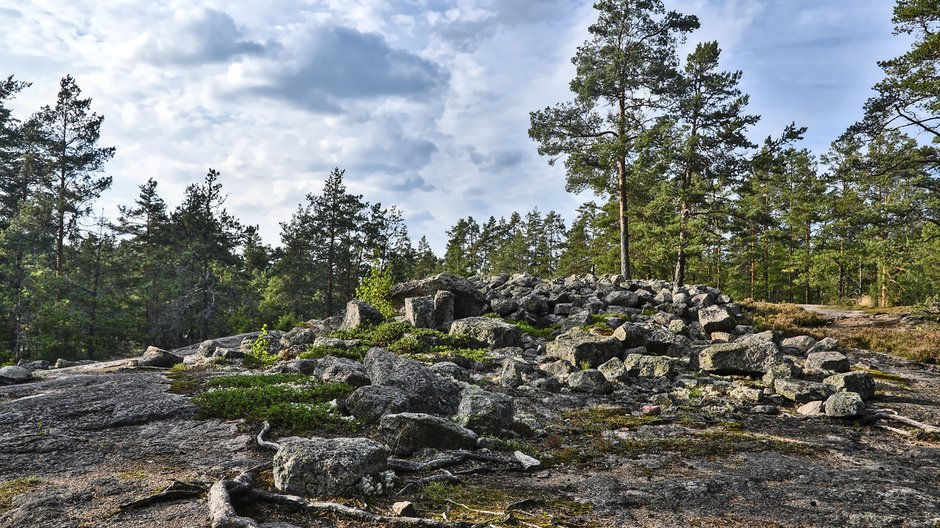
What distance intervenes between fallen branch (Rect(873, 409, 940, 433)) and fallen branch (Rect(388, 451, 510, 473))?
7.99m

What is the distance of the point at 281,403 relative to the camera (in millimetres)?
8188

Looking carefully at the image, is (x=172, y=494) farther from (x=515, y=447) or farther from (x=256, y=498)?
(x=515, y=447)

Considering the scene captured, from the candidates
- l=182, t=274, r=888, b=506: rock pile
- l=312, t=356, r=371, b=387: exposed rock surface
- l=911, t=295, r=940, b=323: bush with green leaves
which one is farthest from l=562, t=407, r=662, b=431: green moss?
l=911, t=295, r=940, b=323: bush with green leaves

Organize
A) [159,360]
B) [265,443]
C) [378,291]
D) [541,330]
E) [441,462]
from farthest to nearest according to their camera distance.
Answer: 1. [378,291]
2. [541,330]
3. [159,360]
4. [265,443]
5. [441,462]

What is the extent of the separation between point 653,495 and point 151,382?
1142 centimetres

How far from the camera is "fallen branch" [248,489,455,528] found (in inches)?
158

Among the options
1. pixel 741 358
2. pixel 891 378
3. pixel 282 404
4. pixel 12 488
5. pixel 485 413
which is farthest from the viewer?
pixel 891 378

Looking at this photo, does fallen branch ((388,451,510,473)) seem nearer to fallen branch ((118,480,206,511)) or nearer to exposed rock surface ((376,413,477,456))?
exposed rock surface ((376,413,477,456))

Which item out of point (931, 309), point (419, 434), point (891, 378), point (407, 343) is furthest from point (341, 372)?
point (931, 309)

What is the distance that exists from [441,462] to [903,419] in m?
9.31

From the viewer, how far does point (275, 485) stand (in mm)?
4844

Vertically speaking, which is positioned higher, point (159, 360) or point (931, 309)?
point (931, 309)

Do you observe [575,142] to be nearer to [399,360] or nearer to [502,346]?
[502,346]

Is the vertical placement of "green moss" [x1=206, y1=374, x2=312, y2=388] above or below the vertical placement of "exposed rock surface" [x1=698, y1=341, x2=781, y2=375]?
→ below
